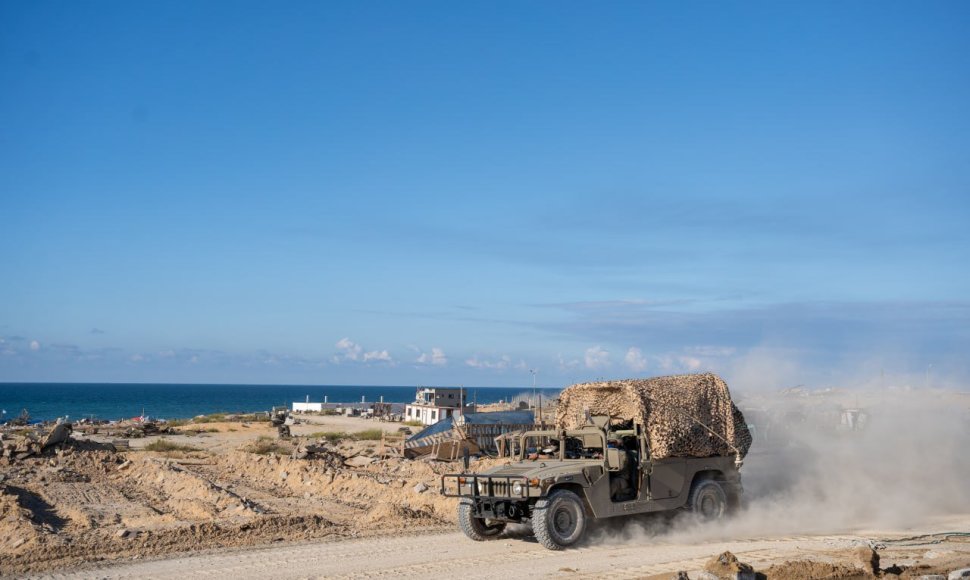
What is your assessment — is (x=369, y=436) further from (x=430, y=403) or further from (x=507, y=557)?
(x=507, y=557)

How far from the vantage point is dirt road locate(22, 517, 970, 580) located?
11742 mm

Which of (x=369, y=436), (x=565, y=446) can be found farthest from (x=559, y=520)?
(x=369, y=436)

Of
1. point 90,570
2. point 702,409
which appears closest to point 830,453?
point 702,409

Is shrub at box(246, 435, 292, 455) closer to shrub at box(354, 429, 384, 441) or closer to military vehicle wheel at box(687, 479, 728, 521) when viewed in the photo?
shrub at box(354, 429, 384, 441)

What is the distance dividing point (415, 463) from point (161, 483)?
8.14m

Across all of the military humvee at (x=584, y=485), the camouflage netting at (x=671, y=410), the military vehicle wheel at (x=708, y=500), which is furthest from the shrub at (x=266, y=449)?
the military vehicle wheel at (x=708, y=500)

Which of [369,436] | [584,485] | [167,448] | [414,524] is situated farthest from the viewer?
[369,436]

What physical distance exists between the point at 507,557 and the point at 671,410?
14.8ft

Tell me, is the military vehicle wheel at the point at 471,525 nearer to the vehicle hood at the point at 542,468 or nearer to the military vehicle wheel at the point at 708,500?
the vehicle hood at the point at 542,468

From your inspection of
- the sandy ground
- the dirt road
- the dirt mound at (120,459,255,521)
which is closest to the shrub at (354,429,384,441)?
the dirt mound at (120,459,255,521)

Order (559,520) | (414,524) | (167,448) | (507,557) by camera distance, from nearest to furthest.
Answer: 1. (507,557)
2. (559,520)
3. (414,524)
4. (167,448)

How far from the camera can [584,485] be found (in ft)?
45.2

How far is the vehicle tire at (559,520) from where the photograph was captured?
13.1 meters

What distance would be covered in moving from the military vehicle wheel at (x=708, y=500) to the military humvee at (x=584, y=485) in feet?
0.06
